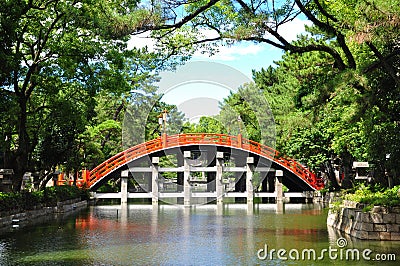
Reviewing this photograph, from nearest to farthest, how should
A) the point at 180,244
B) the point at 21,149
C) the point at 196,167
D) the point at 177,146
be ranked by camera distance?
the point at 180,244 → the point at 21,149 → the point at 177,146 → the point at 196,167

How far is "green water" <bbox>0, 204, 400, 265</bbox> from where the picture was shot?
8656 millimetres

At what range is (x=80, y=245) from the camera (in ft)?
34.4

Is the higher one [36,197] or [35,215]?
[36,197]

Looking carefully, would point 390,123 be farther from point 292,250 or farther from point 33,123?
point 33,123

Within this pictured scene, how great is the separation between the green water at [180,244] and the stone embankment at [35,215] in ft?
2.13

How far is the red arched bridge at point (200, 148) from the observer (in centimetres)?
2550

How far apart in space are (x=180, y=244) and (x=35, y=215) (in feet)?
26.1

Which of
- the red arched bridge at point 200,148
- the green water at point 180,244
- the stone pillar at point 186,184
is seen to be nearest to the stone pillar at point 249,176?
the red arched bridge at point 200,148

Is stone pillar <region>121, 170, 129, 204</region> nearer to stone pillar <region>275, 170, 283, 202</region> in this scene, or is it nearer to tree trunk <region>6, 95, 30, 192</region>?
stone pillar <region>275, 170, 283, 202</region>

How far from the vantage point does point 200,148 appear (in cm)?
2606

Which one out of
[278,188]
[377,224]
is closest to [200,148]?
[278,188]

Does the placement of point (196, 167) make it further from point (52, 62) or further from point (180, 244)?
point (180, 244)

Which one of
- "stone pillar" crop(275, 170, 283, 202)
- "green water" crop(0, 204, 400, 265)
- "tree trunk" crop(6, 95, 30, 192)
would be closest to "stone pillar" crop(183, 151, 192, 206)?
"stone pillar" crop(275, 170, 283, 202)

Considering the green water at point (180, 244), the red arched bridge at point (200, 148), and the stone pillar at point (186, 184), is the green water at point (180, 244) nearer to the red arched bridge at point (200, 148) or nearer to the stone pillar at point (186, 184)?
the stone pillar at point (186, 184)
